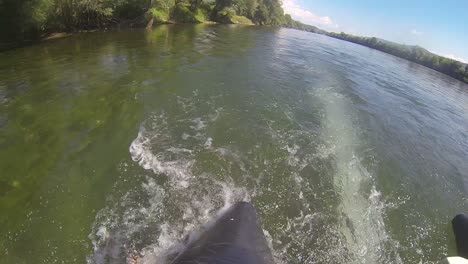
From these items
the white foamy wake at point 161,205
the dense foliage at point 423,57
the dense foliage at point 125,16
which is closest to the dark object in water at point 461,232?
the white foamy wake at point 161,205

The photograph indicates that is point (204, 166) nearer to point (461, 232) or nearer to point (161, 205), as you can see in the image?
point (161, 205)

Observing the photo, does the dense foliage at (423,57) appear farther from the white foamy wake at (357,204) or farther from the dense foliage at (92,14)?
the white foamy wake at (357,204)

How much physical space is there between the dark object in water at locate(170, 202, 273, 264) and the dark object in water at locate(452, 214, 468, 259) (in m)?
6.37

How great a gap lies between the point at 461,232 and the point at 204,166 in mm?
8687

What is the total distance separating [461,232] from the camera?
9367mm

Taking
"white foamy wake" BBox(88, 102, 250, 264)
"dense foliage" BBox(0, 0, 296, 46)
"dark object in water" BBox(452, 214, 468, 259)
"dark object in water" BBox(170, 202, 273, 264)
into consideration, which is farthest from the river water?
"dense foliage" BBox(0, 0, 296, 46)

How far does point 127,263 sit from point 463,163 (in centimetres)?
1588

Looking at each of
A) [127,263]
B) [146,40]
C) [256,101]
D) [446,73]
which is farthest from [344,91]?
[446,73]

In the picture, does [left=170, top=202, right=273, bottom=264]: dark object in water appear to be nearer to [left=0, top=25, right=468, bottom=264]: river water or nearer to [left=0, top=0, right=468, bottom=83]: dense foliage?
[left=0, top=25, right=468, bottom=264]: river water

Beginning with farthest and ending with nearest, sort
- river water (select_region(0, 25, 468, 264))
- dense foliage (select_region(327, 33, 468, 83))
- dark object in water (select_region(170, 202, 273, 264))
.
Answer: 1. dense foliage (select_region(327, 33, 468, 83))
2. river water (select_region(0, 25, 468, 264))
3. dark object in water (select_region(170, 202, 273, 264))

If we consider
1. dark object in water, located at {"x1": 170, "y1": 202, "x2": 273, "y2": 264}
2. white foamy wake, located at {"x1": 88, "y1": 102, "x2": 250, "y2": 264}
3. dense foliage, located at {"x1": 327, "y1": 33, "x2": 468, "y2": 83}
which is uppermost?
dense foliage, located at {"x1": 327, "y1": 33, "x2": 468, "y2": 83}

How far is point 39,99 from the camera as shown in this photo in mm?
13328

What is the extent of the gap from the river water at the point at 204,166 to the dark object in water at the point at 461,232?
0.28 m

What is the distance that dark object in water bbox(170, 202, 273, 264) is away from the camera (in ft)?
20.4
